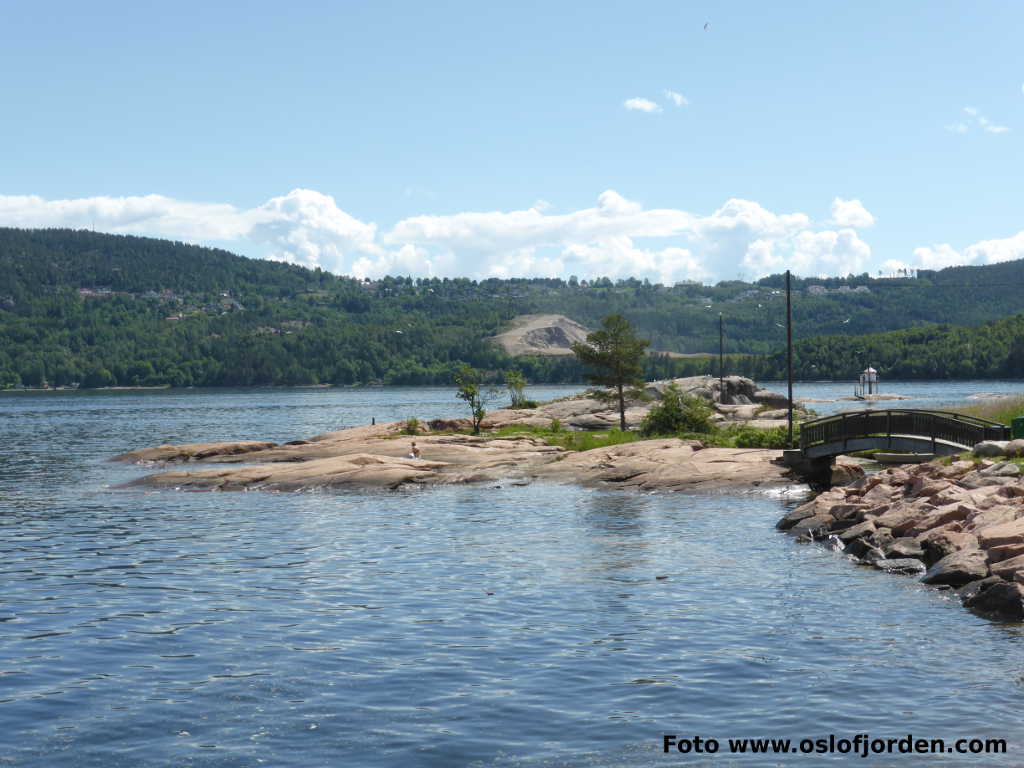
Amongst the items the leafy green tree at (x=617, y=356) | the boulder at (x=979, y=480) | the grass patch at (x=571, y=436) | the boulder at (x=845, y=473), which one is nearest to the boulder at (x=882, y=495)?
the boulder at (x=979, y=480)

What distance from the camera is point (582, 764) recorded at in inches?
579

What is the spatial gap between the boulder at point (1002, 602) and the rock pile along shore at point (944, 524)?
0.02 metres

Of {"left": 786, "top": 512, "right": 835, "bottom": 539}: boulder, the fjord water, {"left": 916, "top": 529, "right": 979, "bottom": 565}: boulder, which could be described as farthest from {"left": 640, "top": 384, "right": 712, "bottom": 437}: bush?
{"left": 916, "top": 529, "right": 979, "bottom": 565}: boulder

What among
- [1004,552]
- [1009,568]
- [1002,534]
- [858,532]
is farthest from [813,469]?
→ [1009,568]

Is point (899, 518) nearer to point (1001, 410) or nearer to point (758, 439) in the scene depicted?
point (1001, 410)

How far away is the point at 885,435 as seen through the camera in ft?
153

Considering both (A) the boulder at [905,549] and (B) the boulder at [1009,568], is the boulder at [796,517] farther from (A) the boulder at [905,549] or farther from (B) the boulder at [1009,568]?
(B) the boulder at [1009,568]

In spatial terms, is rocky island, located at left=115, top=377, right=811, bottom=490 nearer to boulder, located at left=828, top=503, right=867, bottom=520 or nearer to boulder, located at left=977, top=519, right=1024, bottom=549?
boulder, located at left=828, top=503, right=867, bottom=520

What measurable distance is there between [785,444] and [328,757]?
4816 cm

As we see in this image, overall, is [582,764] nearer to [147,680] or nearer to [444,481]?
[147,680]

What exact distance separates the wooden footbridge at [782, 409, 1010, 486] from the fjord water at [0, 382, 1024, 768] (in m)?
10.2

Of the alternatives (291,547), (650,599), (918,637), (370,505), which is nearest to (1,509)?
(370,505)

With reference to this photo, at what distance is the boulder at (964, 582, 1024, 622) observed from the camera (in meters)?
22.4

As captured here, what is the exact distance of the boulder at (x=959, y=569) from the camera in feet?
83.3
